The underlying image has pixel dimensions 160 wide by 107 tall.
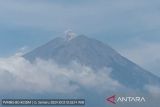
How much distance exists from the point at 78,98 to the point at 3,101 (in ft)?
32.1

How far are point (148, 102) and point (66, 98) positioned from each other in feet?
37.1

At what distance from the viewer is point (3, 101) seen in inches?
2414

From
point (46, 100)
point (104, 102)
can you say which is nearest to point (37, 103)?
point (46, 100)

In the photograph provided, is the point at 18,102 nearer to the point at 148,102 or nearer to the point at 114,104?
the point at 114,104

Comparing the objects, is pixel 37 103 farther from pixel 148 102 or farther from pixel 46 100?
pixel 148 102

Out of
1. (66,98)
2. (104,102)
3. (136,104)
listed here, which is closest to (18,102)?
(66,98)

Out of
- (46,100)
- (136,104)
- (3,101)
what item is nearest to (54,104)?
(46,100)

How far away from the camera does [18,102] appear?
60.4 meters

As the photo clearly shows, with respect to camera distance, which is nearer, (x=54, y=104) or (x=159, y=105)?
(x=54, y=104)

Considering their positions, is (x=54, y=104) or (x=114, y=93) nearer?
(x=54, y=104)

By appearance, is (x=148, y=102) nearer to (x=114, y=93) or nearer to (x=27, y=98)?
(x=114, y=93)

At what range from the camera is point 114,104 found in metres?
63.3

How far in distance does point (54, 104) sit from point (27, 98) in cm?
396

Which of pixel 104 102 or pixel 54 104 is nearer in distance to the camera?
pixel 54 104
